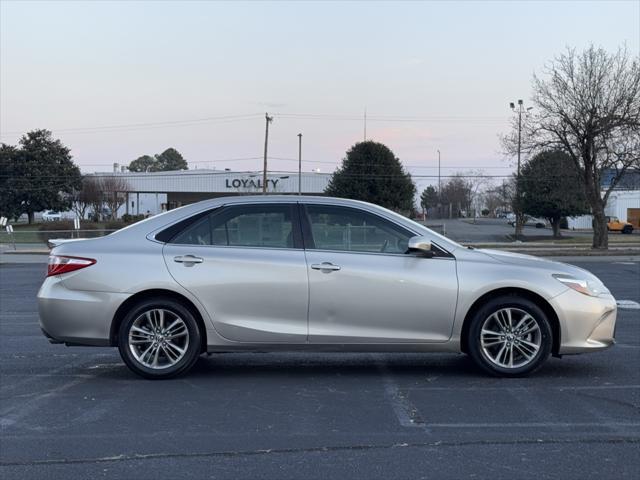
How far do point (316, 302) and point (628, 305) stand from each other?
791cm

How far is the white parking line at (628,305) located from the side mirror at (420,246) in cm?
687

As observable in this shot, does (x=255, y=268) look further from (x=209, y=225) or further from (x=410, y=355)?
(x=410, y=355)

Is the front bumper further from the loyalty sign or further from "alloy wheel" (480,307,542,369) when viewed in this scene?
the loyalty sign

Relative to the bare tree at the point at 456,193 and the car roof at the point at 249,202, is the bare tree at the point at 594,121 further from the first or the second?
the bare tree at the point at 456,193

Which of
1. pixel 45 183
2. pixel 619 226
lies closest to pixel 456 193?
pixel 619 226

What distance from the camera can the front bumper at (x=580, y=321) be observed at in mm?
6676

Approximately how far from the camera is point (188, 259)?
671cm

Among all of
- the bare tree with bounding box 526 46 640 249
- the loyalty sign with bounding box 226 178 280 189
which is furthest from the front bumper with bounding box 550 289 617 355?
the loyalty sign with bounding box 226 178 280 189

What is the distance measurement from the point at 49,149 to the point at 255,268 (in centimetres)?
6278

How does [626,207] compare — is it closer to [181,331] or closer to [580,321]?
[580,321]

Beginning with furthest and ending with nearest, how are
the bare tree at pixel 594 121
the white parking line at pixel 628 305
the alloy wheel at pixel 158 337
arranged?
the bare tree at pixel 594 121, the white parking line at pixel 628 305, the alloy wheel at pixel 158 337

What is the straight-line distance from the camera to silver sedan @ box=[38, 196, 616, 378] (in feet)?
21.8

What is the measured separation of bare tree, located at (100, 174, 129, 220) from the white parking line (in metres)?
57.5

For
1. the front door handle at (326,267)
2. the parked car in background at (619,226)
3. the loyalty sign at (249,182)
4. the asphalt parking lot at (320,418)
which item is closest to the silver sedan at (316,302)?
the front door handle at (326,267)
